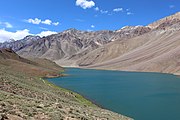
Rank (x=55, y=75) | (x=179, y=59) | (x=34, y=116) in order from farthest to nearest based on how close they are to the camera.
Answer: (x=179, y=59) < (x=55, y=75) < (x=34, y=116)

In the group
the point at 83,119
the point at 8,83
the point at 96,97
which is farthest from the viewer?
the point at 96,97

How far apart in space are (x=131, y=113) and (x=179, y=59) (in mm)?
156585

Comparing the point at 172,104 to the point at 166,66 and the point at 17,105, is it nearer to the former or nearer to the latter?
the point at 17,105

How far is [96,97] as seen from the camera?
6738 centimetres

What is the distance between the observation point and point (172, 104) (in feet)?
194

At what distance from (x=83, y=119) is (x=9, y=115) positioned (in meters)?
7.51

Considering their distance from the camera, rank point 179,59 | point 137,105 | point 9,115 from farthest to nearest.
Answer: point 179,59 → point 137,105 → point 9,115

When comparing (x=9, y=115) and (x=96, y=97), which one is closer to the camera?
(x=9, y=115)

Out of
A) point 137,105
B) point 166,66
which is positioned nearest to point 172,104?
point 137,105

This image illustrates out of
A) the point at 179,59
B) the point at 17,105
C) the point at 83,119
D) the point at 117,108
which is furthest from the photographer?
the point at 179,59

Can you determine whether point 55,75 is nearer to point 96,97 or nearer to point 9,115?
point 96,97

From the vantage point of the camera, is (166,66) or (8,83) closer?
(8,83)

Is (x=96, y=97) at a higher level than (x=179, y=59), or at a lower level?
lower

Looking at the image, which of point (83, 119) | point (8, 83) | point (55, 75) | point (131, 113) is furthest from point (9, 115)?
point (55, 75)
